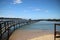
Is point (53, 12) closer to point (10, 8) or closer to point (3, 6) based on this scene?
point (10, 8)

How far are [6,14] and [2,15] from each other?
0.29 meters

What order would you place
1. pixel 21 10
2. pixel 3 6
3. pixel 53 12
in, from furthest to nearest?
1. pixel 53 12
2. pixel 21 10
3. pixel 3 6

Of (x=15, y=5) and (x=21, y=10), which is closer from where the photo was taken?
(x=15, y=5)

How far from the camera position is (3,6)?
5.20 m

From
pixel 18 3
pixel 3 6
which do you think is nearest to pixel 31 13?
pixel 18 3

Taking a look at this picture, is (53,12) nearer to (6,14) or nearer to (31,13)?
(31,13)

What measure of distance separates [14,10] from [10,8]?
0.26 metres

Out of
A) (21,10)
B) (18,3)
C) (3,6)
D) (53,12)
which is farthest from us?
(53,12)

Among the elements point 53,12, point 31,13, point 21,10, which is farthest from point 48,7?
point 21,10

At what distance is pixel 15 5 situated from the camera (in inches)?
221

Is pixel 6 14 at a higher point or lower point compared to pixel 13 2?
lower

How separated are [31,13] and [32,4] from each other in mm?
716

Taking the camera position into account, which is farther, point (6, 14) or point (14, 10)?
point (14, 10)

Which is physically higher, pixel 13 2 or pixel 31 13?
pixel 13 2
